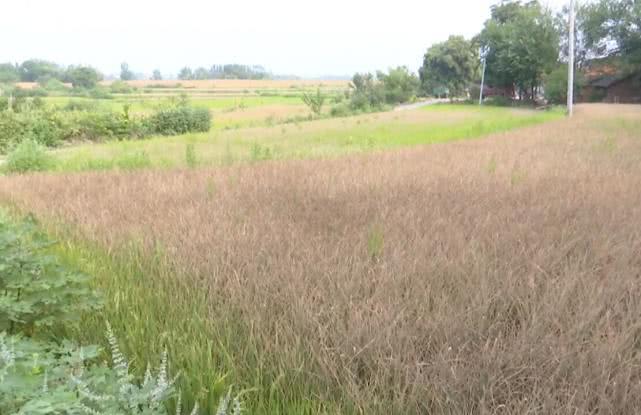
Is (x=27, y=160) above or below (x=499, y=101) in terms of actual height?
below

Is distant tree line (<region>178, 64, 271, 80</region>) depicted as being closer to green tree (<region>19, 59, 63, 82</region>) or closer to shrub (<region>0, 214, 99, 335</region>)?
green tree (<region>19, 59, 63, 82</region>)

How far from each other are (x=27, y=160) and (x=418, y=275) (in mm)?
9177

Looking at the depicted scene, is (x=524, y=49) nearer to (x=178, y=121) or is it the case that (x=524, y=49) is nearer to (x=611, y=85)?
(x=611, y=85)

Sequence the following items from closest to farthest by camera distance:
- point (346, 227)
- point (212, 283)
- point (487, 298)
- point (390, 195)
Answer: point (487, 298)
point (212, 283)
point (346, 227)
point (390, 195)

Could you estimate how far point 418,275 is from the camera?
2555 mm

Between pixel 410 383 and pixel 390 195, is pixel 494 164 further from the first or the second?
pixel 410 383

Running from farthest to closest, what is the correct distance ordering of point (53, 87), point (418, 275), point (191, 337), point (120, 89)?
point (120, 89)
point (53, 87)
point (418, 275)
point (191, 337)

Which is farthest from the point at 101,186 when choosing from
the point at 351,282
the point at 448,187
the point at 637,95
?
the point at 637,95

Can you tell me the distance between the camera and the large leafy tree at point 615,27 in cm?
4447

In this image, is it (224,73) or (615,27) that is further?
(224,73)

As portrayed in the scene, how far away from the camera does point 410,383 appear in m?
1.67

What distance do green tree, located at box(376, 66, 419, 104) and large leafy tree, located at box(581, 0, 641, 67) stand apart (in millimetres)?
18445

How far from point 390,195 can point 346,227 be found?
130cm

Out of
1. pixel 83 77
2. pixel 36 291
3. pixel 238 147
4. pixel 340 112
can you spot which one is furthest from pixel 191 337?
pixel 83 77
